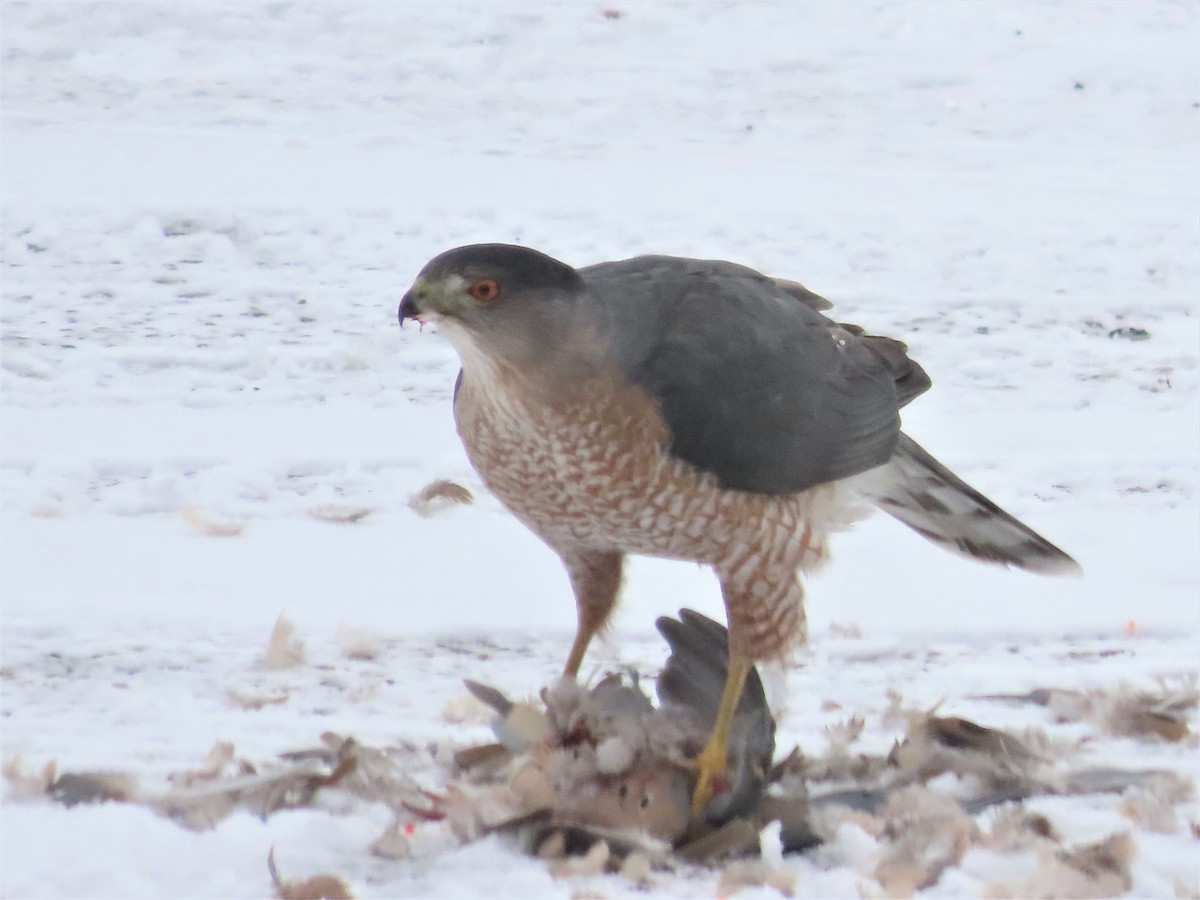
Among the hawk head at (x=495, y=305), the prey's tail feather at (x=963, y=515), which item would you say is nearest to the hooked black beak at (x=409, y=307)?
the hawk head at (x=495, y=305)

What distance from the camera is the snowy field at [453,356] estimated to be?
12.4ft

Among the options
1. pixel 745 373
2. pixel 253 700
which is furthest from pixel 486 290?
pixel 253 700

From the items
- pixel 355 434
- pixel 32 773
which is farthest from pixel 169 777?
pixel 355 434

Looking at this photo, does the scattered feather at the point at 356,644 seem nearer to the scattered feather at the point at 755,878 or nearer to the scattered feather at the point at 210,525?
the scattered feather at the point at 210,525

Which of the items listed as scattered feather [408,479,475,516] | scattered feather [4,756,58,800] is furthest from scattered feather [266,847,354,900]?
scattered feather [408,479,475,516]

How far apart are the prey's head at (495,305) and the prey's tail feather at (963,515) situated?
1.31m

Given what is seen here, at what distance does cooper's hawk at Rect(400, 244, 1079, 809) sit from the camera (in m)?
3.42

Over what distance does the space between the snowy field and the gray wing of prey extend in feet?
2.03

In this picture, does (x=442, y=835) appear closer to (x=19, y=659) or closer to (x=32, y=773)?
(x=32, y=773)

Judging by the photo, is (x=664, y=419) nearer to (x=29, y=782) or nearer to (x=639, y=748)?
(x=639, y=748)

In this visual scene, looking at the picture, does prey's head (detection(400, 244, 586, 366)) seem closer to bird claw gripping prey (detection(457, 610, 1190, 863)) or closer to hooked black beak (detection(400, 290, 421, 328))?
hooked black beak (detection(400, 290, 421, 328))

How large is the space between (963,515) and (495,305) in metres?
1.61

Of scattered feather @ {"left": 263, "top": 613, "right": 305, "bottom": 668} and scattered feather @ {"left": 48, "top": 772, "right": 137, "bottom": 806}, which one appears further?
scattered feather @ {"left": 263, "top": 613, "right": 305, "bottom": 668}

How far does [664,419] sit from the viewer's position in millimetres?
3510
